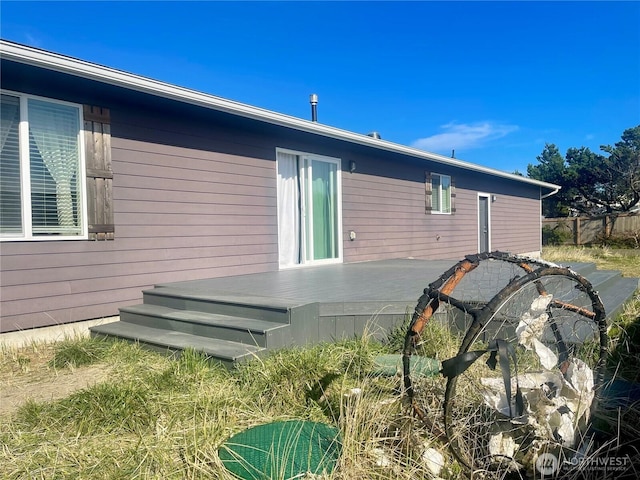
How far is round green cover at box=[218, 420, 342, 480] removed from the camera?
5.52 ft

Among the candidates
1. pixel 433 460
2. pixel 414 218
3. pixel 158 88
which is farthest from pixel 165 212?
pixel 414 218

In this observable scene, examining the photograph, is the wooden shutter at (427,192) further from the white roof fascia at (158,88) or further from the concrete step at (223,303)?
the concrete step at (223,303)

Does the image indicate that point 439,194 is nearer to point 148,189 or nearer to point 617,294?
point 617,294

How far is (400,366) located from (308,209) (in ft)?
15.6

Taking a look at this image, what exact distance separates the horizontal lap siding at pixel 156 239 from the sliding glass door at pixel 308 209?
34 centimetres

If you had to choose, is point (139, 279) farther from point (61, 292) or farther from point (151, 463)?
→ point (151, 463)

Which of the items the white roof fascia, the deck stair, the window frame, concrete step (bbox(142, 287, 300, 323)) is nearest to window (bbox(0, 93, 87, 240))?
the white roof fascia

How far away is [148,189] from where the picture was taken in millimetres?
4934

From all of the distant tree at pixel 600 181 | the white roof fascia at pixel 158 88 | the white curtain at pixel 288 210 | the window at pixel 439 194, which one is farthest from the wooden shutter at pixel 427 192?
the distant tree at pixel 600 181

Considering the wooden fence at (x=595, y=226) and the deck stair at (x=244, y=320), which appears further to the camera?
the wooden fence at (x=595, y=226)

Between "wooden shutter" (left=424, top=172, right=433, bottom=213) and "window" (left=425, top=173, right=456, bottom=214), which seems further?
"window" (left=425, top=173, right=456, bottom=214)

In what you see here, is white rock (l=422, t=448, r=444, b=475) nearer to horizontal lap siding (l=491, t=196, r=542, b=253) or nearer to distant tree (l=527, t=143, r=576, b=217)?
horizontal lap siding (l=491, t=196, r=542, b=253)

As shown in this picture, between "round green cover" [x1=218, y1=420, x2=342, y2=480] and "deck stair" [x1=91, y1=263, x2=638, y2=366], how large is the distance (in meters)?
0.97

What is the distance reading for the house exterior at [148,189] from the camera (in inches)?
155
